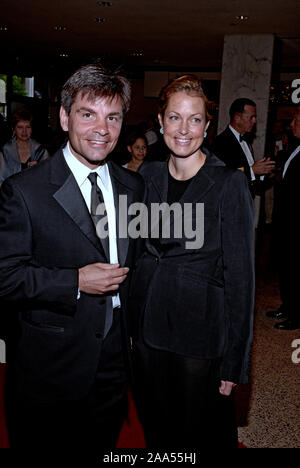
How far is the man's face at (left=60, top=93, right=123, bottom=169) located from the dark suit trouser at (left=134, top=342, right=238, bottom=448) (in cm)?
77

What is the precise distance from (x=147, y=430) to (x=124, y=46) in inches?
374

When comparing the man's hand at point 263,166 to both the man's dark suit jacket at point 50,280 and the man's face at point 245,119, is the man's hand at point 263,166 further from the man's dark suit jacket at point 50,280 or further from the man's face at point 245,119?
the man's dark suit jacket at point 50,280

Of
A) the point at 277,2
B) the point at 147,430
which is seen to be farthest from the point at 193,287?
the point at 277,2

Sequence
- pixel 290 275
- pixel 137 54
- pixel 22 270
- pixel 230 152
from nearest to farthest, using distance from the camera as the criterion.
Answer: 1. pixel 22 270
2. pixel 230 152
3. pixel 290 275
4. pixel 137 54

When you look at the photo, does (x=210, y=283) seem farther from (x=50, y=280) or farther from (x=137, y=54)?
(x=137, y=54)

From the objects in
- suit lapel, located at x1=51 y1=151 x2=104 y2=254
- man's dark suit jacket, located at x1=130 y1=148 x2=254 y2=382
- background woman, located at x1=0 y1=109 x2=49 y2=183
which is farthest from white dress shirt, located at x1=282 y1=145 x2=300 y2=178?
suit lapel, located at x1=51 y1=151 x2=104 y2=254

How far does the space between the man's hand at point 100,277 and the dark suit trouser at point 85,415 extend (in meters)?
0.28

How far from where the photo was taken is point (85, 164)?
5.38 ft

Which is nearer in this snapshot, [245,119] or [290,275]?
[290,275]

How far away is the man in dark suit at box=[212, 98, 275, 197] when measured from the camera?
4230 millimetres

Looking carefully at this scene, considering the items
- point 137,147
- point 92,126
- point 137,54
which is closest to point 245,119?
point 137,147

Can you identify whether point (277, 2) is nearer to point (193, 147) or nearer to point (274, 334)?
point (274, 334)

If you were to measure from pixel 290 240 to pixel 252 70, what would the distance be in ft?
16.8

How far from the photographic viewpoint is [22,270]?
4.76 ft
